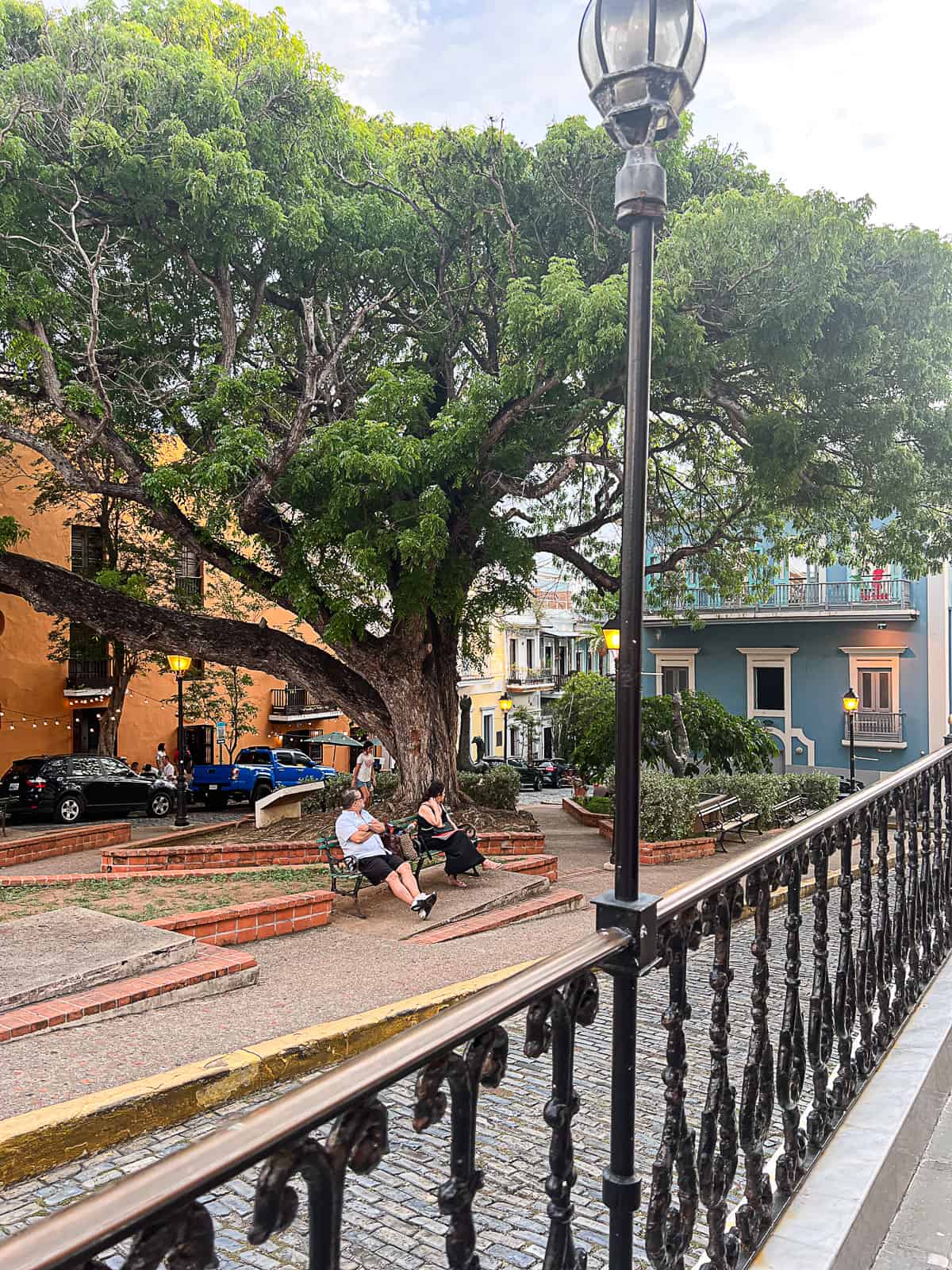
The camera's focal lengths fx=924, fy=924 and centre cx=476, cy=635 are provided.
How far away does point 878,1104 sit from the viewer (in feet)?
9.44

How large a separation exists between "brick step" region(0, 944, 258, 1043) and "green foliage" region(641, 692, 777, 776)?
13.9m

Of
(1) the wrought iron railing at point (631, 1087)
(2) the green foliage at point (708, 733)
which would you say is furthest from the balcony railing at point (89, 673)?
(1) the wrought iron railing at point (631, 1087)

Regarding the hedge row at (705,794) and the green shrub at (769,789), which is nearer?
the hedge row at (705,794)

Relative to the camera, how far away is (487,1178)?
11.7 feet

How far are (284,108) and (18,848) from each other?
10.6 meters

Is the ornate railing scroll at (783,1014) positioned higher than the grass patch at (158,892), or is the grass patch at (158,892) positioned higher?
the ornate railing scroll at (783,1014)

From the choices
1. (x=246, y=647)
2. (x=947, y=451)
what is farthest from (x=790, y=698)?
(x=246, y=647)

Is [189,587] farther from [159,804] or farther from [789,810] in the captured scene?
[789,810]

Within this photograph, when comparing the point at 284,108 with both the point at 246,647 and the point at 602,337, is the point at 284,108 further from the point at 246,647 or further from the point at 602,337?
the point at 246,647

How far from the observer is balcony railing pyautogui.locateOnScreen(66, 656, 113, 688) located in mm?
24750

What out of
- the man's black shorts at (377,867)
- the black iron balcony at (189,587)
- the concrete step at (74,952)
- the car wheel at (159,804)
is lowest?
the car wheel at (159,804)

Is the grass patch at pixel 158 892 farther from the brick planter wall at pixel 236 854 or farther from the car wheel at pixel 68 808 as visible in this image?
the car wheel at pixel 68 808

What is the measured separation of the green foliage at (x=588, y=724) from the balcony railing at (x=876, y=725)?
715 centimetres

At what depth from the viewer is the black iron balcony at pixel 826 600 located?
24.3 meters
